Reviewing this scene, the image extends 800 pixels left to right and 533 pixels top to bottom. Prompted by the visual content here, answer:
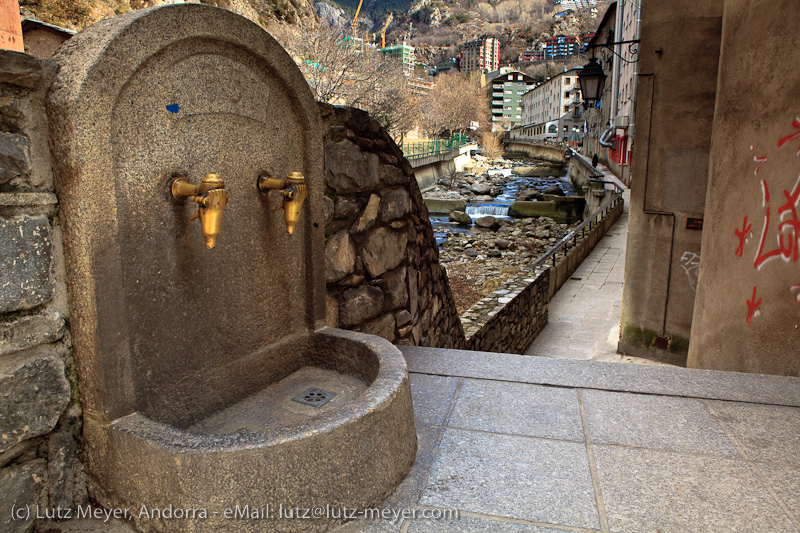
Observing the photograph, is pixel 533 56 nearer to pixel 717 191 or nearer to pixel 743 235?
pixel 717 191

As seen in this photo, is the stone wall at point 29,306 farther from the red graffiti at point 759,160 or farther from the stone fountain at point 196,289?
the red graffiti at point 759,160

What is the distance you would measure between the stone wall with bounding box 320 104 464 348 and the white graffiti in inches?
161

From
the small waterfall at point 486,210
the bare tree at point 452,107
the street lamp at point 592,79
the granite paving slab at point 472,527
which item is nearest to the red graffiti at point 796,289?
the granite paving slab at point 472,527

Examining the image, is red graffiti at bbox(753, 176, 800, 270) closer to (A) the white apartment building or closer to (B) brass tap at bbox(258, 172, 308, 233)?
(B) brass tap at bbox(258, 172, 308, 233)

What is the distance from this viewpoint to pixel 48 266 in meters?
1.55

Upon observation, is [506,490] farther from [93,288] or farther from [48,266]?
[48,266]

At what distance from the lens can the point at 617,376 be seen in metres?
2.92

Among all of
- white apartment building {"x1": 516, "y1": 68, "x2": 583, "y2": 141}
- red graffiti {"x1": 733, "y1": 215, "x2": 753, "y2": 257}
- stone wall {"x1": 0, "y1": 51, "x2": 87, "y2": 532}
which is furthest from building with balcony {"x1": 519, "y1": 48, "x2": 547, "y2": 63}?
stone wall {"x1": 0, "y1": 51, "x2": 87, "y2": 532}

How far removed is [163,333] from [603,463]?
1.69 meters

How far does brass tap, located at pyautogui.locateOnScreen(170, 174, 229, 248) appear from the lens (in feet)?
5.79

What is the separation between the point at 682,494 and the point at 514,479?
1.87ft

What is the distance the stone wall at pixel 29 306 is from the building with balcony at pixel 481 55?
14677 cm

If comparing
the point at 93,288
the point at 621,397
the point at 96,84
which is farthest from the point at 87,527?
the point at 621,397

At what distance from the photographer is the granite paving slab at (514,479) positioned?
1796 mm
